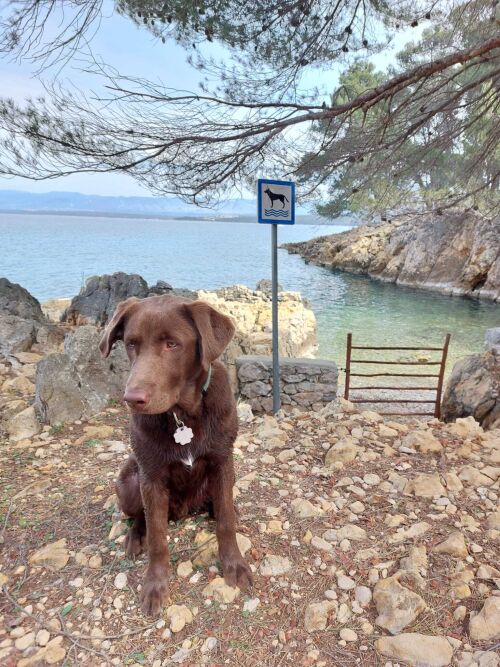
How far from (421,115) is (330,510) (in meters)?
4.51

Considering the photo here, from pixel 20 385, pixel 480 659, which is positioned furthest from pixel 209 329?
pixel 20 385

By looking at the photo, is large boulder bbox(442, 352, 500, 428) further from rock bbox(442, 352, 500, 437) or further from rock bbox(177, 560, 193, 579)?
rock bbox(177, 560, 193, 579)

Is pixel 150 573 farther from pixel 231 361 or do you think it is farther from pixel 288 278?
pixel 288 278

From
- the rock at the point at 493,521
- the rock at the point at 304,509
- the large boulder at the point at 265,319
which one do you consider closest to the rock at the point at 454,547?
the rock at the point at 493,521

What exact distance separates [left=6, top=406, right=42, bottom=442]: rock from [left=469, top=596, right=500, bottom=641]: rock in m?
3.64

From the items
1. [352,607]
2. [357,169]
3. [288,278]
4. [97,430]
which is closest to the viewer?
[352,607]

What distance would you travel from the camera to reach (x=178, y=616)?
2.02 metres

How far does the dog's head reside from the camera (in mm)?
1646

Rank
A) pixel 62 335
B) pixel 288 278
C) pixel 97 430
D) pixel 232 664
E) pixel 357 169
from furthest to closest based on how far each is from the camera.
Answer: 1. pixel 288 278
2. pixel 62 335
3. pixel 357 169
4. pixel 97 430
5. pixel 232 664

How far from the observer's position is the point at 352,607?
2078mm

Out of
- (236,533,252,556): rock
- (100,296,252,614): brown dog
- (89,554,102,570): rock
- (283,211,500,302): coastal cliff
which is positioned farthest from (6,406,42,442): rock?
(283,211,500,302): coastal cliff

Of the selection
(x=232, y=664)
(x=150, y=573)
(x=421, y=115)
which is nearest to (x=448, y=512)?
(x=232, y=664)

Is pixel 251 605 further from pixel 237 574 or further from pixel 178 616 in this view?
pixel 178 616

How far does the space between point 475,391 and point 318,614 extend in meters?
6.97
